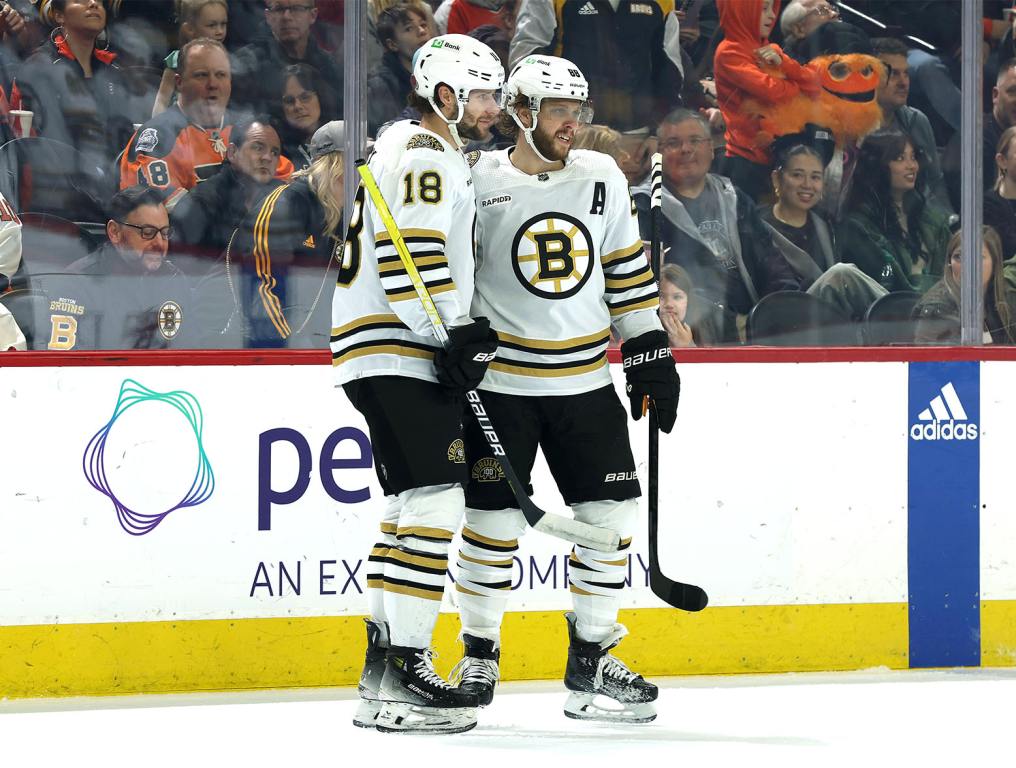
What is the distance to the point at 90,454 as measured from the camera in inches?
119

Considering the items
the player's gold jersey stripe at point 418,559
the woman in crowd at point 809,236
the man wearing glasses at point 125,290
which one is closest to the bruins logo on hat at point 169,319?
the man wearing glasses at point 125,290

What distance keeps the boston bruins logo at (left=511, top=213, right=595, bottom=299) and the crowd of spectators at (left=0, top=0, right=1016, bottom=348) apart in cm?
88

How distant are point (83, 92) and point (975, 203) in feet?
7.57

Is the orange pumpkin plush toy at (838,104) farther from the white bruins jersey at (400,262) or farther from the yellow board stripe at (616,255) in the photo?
the white bruins jersey at (400,262)

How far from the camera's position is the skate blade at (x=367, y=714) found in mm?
2620

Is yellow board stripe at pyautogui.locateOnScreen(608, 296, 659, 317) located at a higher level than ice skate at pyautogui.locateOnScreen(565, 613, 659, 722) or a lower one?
higher

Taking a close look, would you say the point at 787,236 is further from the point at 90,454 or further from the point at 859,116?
the point at 90,454

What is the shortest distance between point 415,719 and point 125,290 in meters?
1.38

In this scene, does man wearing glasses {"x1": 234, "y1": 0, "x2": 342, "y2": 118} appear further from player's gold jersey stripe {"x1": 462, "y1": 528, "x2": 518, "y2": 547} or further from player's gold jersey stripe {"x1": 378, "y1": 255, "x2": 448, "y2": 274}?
player's gold jersey stripe {"x1": 462, "y1": 528, "x2": 518, "y2": 547}

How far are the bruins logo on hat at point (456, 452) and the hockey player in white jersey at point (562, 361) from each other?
12cm

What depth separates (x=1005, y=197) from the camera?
3738 mm

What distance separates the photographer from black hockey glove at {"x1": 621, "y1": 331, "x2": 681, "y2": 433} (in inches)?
106

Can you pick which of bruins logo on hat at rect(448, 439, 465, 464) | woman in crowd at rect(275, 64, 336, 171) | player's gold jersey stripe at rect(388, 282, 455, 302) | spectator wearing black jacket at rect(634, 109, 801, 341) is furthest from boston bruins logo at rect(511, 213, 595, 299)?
spectator wearing black jacket at rect(634, 109, 801, 341)

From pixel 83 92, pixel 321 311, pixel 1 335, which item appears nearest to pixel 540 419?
pixel 321 311
